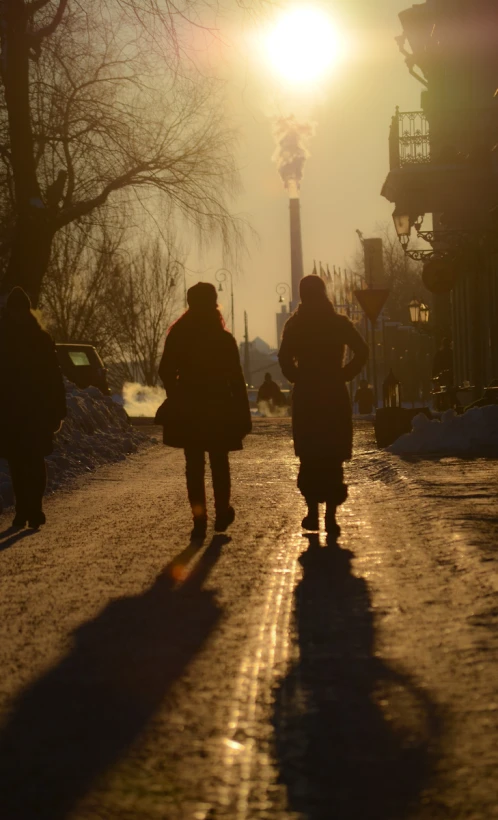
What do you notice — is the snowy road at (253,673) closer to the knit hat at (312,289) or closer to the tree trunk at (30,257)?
the knit hat at (312,289)

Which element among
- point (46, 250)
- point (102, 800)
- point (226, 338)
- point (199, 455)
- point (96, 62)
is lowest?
point (102, 800)

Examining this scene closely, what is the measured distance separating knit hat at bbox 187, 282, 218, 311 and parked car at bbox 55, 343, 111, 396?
741 inches

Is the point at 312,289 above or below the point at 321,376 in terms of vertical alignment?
above

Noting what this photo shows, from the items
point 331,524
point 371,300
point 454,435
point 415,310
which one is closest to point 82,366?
point 371,300

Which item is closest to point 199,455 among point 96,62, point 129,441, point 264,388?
point 129,441

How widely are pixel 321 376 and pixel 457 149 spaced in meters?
25.5

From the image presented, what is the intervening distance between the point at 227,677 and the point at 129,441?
15.1 m

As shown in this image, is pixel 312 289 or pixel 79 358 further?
pixel 79 358

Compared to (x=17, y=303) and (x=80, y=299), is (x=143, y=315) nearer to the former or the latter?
(x=80, y=299)

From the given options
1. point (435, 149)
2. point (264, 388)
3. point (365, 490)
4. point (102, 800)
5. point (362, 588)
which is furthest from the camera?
point (264, 388)

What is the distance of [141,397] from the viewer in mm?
58031

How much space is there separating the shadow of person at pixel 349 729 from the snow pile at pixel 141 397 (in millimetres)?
46829

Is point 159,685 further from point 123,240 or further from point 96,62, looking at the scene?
point 123,240

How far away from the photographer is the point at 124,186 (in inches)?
880
